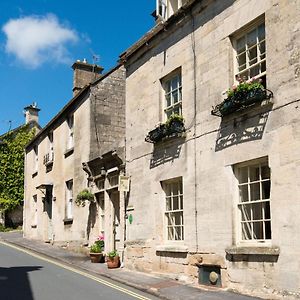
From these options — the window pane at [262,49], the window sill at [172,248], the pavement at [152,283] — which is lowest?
the pavement at [152,283]

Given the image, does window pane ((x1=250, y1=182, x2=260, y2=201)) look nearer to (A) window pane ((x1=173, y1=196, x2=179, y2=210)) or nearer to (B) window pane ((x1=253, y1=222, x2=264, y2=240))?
Result: (B) window pane ((x1=253, y1=222, x2=264, y2=240))

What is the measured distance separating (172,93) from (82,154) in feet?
25.6

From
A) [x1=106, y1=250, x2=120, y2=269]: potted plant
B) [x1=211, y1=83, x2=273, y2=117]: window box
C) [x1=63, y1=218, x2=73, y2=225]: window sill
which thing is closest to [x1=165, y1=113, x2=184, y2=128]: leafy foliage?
[x1=211, y1=83, x2=273, y2=117]: window box

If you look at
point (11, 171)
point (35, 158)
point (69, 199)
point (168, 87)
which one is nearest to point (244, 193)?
point (168, 87)

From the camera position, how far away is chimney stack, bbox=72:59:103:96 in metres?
25.5

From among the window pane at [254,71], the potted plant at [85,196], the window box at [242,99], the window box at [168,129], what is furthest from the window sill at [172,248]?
the potted plant at [85,196]

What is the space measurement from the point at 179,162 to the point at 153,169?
4.60ft

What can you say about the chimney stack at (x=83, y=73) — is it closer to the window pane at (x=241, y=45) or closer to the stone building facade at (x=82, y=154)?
the stone building facade at (x=82, y=154)

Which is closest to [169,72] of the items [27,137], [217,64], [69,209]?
[217,64]

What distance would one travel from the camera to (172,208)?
13.2 metres

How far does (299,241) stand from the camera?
8.76 metres

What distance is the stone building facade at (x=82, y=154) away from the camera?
18500 mm

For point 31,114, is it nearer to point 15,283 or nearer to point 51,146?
point 51,146

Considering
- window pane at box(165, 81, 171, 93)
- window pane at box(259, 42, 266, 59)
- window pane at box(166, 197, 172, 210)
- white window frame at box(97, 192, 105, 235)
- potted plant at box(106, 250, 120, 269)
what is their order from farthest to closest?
white window frame at box(97, 192, 105, 235)
potted plant at box(106, 250, 120, 269)
window pane at box(165, 81, 171, 93)
window pane at box(166, 197, 172, 210)
window pane at box(259, 42, 266, 59)
